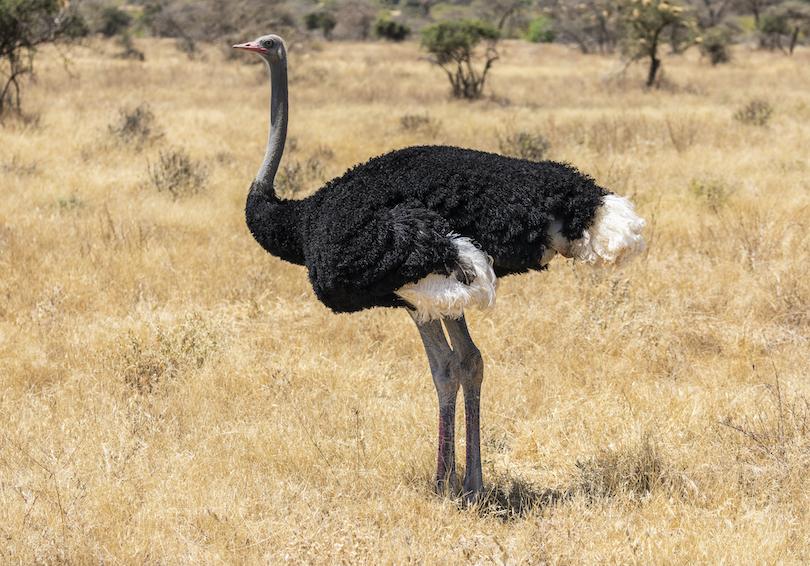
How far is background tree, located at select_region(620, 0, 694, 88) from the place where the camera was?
749 inches

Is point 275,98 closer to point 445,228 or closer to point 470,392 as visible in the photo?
point 445,228

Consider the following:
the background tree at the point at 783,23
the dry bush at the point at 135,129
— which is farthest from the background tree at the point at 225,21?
the background tree at the point at 783,23

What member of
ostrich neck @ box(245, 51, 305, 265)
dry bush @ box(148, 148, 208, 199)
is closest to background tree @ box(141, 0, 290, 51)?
dry bush @ box(148, 148, 208, 199)

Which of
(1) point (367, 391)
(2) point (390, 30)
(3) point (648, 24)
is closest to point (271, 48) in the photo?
(1) point (367, 391)

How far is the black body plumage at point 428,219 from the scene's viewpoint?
2.76 m

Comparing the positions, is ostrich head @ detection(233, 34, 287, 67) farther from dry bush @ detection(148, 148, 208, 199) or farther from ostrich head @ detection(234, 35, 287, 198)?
dry bush @ detection(148, 148, 208, 199)

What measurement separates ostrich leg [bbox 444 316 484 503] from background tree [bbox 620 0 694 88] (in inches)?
682

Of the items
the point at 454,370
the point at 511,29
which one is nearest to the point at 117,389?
the point at 454,370

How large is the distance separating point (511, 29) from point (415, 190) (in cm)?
5194

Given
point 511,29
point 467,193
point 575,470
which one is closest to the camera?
point 467,193

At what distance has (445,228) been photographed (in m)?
2.82

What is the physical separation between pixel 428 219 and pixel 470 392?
875 millimetres

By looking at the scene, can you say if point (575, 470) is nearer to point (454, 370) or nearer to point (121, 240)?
point (454, 370)

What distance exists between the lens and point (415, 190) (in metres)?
2.93
